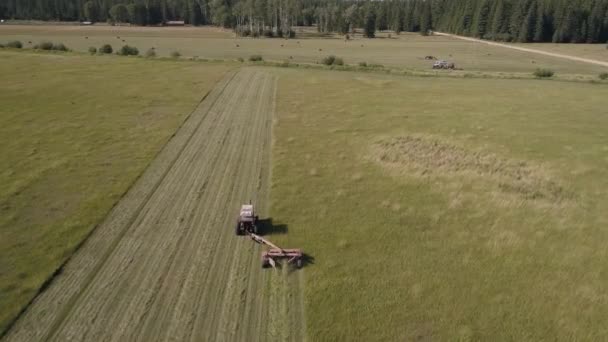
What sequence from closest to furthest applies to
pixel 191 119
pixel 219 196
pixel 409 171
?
pixel 219 196
pixel 409 171
pixel 191 119

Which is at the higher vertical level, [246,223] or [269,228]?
[246,223]

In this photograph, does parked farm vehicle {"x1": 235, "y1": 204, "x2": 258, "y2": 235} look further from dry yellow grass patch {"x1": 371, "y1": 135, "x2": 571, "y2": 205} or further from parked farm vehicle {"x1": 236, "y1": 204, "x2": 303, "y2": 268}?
dry yellow grass patch {"x1": 371, "y1": 135, "x2": 571, "y2": 205}

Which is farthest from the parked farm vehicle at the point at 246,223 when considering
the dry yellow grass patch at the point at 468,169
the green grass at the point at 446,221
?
the dry yellow grass patch at the point at 468,169

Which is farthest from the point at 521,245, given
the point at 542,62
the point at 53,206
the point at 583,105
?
the point at 542,62

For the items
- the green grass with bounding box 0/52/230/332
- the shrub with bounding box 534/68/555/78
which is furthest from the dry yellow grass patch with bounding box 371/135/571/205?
the shrub with bounding box 534/68/555/78

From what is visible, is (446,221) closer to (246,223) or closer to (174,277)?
(246,223)

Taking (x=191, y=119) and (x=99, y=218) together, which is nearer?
(x=99, y=218)

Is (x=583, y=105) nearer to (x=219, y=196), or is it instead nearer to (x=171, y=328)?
(x=219, y=196)

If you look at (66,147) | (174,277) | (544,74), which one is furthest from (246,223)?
(544,74)
